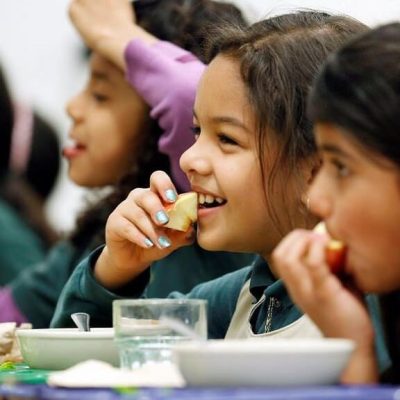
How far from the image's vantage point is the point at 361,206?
3.57 ft

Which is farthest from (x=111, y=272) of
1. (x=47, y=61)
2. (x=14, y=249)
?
(x=47, y=61)

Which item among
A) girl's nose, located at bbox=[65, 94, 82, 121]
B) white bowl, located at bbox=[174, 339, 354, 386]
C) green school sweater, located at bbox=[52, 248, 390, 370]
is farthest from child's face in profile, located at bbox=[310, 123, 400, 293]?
girl's nose, located at bbox=[65, 94, 82, 121]

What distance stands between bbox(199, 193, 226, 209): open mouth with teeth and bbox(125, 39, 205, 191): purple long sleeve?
0.50m

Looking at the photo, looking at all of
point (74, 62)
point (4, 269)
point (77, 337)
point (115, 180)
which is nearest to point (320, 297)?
point (77, 337)

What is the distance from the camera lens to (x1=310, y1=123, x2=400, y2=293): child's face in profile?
1078 millimetres

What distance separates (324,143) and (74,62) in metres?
2.67

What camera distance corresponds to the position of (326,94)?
113cm

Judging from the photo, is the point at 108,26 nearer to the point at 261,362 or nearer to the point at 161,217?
the point at 161,217

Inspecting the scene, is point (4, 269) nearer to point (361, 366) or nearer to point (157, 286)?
point (157, 286)

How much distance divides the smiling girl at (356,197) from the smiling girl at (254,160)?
373 millimetres

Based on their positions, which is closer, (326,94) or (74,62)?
(326,94)

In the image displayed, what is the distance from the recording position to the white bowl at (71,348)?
1324 millimetres

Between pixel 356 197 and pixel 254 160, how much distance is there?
0.48 meters

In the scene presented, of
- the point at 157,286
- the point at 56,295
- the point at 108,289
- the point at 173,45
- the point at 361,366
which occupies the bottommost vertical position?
the point at 56,295
